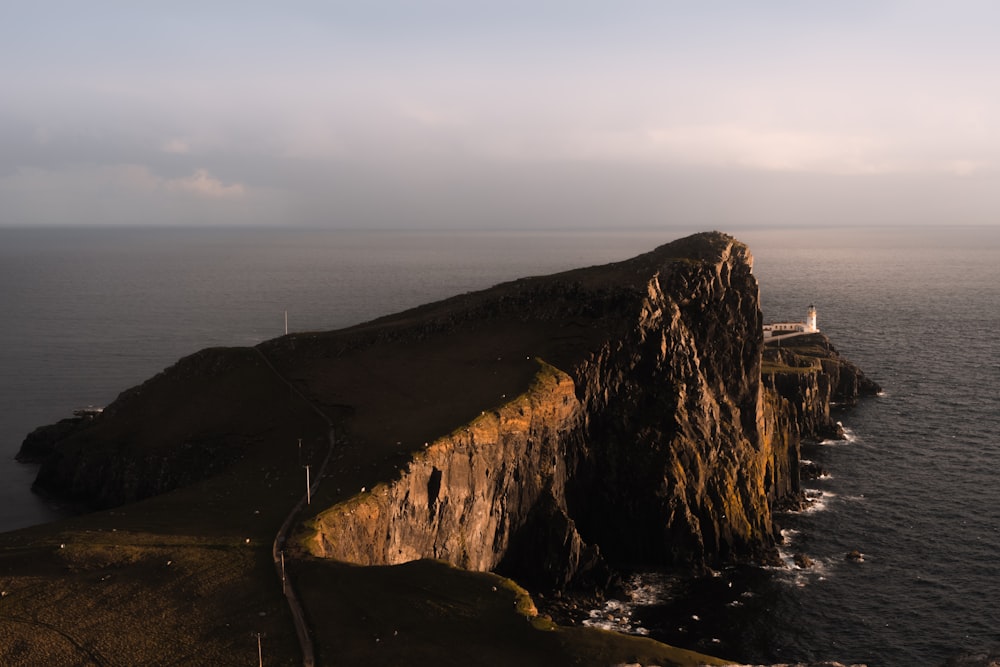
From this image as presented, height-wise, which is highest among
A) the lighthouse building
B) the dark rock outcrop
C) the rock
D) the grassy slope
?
the lighthouse building

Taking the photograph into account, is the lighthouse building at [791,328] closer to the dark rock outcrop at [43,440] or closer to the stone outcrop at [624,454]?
the stone outcrop at [624,454]

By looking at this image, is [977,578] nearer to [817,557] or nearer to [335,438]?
[817,557]

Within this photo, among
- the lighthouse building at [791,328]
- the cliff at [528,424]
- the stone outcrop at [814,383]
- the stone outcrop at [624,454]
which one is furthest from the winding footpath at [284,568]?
the lighthouse building at [791,328]

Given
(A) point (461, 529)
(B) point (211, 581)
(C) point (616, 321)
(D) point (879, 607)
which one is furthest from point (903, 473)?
(B) point (211, 581)

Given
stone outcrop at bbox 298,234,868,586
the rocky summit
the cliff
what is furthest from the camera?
the cliff

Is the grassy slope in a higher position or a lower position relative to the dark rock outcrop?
higher

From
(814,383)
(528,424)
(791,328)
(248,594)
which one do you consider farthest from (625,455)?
(791,328)

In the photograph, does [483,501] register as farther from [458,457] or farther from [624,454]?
[624,454]

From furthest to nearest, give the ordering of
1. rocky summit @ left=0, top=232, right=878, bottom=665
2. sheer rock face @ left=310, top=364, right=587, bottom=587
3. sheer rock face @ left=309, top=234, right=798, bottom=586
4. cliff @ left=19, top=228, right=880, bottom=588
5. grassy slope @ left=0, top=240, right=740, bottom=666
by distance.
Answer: cliff @ left=19, top=228, right=880, bottom=588, sheer rock face @ left=309, top=234, right=798, bottom=586, sheer rock face @ left=310, top=364, right=587, bottom=587, rocky summit @ left=0, top=232, right=878, bottom=665, grassy slope @ left=0, top=240, right=740, bottom=666

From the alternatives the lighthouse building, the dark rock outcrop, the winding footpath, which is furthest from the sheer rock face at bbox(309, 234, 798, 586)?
the lighthouse building

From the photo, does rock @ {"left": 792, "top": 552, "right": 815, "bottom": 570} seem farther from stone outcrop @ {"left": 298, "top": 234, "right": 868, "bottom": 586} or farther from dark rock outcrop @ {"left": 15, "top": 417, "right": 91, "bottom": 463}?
dark rock outcrop @ {"left": 15, "top": 417, "right": 91, "bottom": 463}
